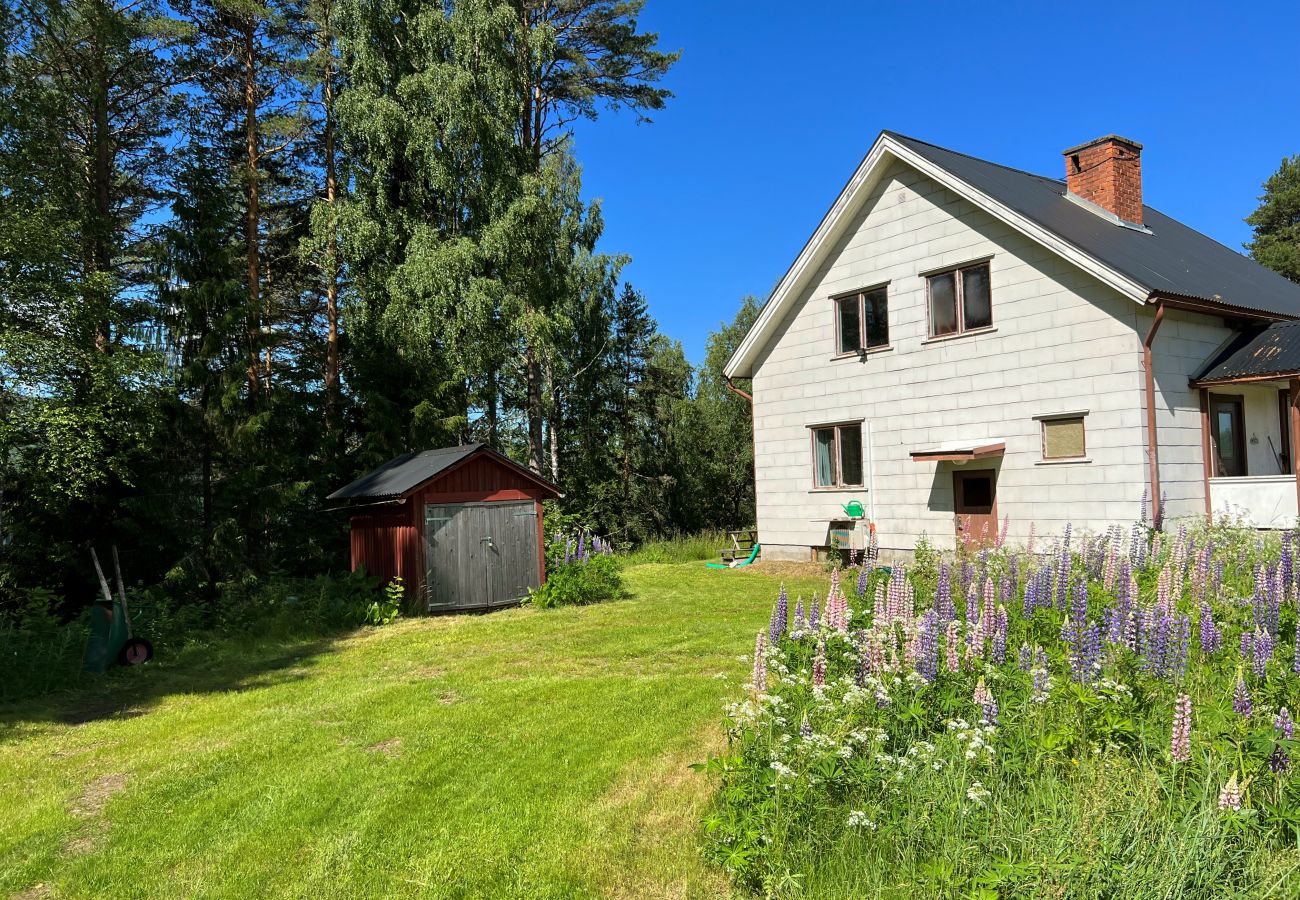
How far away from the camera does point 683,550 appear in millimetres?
20609

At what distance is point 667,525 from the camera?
24.5m

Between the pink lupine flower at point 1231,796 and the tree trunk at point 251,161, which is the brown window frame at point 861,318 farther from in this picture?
the pink lupine flower at point 1231,796

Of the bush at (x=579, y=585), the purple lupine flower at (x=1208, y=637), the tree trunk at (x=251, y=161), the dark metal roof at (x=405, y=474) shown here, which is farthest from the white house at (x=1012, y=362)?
the tree trunk at (x=251, y=161)

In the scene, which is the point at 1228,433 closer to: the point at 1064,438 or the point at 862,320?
the point at 1064,438

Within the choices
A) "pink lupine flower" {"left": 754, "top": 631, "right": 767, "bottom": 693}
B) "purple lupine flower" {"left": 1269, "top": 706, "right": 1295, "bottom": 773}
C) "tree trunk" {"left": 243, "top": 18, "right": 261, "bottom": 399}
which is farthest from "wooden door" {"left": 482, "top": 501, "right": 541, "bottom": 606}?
"purple lupine flower" {"left": 1269, "top": 706, "right": 1295, "bottom": 773}

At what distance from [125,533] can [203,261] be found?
5.28 meters

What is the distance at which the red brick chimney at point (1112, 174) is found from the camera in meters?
15.0

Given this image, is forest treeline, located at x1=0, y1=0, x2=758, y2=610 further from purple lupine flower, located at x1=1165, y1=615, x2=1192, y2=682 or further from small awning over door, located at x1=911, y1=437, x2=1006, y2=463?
purple lupine flower, located at x1=1165, y1=615, x2=1192, y2=682

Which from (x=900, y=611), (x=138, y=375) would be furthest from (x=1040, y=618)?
(x=138, y=375)

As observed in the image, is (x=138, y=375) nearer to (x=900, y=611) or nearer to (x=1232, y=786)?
(x=900, y=611)

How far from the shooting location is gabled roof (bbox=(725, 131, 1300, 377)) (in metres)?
12.0

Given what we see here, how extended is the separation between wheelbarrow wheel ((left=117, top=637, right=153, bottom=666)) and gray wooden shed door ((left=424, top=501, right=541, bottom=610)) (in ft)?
12.7

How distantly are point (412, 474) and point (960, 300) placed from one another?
1011 cm

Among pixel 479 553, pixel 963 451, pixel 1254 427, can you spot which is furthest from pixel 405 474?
pixel 1254 427
